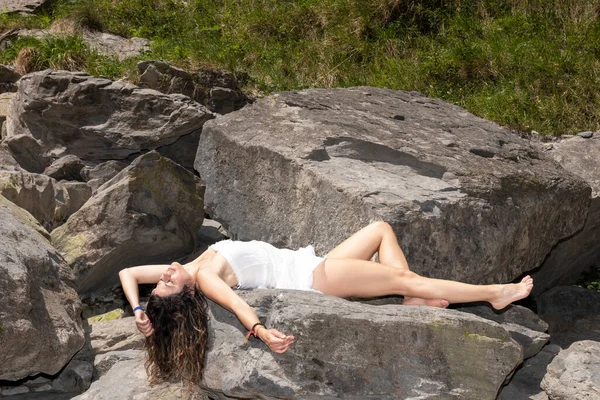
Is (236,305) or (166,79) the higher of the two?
(236,305)

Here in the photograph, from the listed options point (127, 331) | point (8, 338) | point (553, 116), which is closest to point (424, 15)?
point (553, 116)

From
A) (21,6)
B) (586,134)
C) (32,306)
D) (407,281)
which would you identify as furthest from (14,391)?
(21,6)

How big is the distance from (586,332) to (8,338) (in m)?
4.33

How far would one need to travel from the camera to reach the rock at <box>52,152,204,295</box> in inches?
254

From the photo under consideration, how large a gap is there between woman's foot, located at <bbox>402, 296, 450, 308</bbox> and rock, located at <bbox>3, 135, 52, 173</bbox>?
4.72 meters

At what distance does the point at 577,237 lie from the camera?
298 inches

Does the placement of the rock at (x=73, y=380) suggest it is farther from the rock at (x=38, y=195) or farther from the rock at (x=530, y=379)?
the rock at (x=530, y=379)

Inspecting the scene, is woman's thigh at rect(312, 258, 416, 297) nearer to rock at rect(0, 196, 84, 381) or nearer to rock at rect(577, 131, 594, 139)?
rock at rect(0, 196, 84, 381)

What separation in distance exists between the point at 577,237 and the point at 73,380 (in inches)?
174

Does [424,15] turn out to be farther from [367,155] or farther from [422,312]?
[422,312]

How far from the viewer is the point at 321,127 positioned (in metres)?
6.56

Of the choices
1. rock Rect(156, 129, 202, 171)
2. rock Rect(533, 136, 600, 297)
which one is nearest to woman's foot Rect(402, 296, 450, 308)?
rock Rect(533, 136, 600, 297)

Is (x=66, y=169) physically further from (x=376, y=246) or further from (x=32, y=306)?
(x=376, y=246)

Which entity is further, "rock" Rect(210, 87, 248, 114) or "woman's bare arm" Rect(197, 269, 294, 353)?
"rock" Rect(210, 87, 248, 114)
